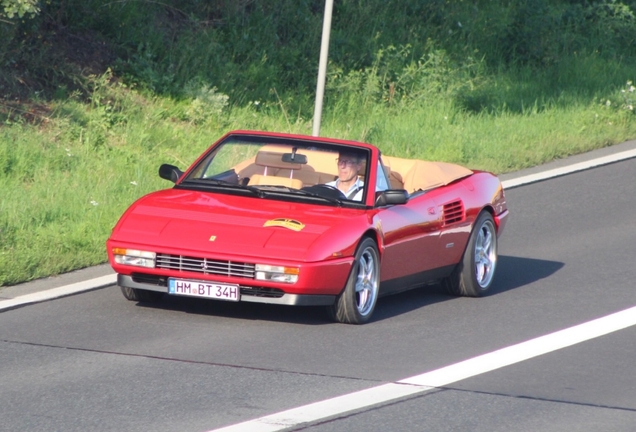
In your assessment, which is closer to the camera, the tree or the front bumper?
the front bumper

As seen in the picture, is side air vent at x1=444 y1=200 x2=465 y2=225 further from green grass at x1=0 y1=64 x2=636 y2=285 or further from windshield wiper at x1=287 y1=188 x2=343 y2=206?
green grass at x1=0 y1=64 x2=636 y2=285

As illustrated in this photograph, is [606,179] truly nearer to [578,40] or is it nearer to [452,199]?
[452,199]

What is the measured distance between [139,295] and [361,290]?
171 cm

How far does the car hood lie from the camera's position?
9.09 meters

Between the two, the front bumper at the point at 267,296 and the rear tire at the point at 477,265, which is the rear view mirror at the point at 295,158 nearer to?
the front bumper at the point at 267,296

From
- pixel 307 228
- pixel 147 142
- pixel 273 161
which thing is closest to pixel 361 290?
pixel 307 228

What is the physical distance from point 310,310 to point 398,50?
13.9 metres

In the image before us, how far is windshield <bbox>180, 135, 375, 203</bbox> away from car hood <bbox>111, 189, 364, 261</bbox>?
0.33 metres

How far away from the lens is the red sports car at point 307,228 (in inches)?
358

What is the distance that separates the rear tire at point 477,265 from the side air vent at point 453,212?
27cm

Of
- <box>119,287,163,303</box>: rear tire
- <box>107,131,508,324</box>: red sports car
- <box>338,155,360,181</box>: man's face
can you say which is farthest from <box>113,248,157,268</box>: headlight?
<box>338,155,360,181</box>: man's face

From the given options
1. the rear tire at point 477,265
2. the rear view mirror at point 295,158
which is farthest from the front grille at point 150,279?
the rear tire at point 477,265

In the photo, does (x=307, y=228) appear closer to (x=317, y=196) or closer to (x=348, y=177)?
(x=317, y=196)

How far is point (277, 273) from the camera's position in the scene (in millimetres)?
8984
